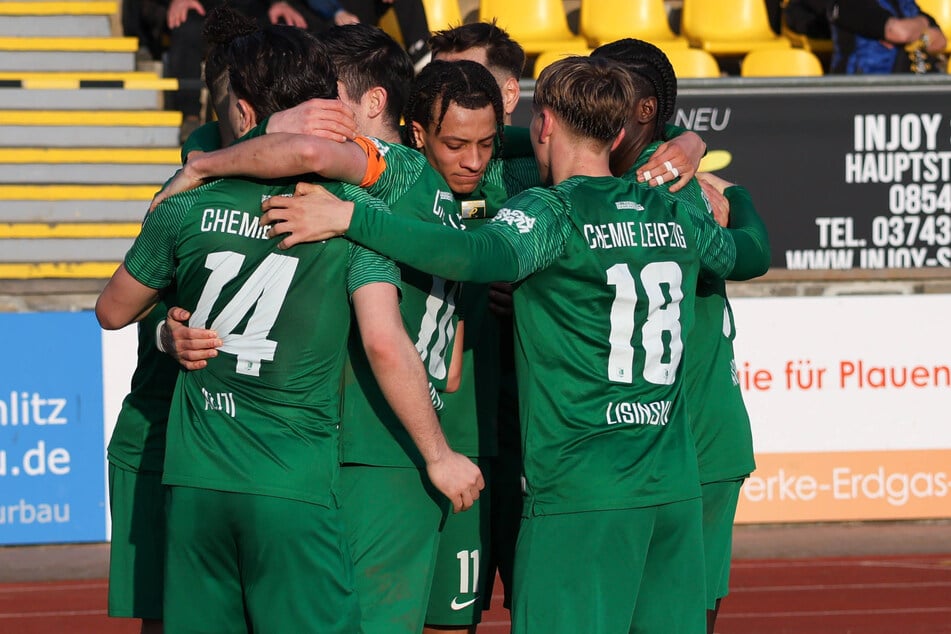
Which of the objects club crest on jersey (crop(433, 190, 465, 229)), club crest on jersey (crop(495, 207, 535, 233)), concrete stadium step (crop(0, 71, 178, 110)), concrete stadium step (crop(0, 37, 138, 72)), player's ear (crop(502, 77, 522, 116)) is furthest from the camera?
concrete stadium step (crop(0, 37, 138, 72))

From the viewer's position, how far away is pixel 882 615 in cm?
657

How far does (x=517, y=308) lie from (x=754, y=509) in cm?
480

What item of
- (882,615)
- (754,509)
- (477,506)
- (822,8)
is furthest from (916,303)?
(477,506)

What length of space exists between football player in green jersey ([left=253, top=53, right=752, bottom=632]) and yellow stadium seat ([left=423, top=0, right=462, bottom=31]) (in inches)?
312

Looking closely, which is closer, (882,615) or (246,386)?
(246,386)

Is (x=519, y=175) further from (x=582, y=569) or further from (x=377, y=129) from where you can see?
(x=582, y=569)

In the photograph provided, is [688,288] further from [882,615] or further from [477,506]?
[882,615]

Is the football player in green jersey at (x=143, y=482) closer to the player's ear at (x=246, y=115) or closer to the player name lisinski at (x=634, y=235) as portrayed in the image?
the player's ear at (x=246, y=115)

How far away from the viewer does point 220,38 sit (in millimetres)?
3838

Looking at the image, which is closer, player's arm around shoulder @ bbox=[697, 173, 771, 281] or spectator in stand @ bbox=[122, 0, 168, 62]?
player's arm around shoulder @ bbox=[697, 173, 771, 281]

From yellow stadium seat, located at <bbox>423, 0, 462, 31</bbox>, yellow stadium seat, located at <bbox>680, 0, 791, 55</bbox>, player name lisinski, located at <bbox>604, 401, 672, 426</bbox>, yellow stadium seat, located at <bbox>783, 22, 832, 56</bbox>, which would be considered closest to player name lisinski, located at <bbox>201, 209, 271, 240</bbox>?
player name lisinski, located at <bbox>604, 401, 672, 426</bbox>

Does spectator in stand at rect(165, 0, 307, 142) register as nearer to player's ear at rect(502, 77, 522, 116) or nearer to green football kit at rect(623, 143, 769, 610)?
player's ear at rect(502, 77, 522, 116)

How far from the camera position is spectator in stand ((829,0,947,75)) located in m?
9.89

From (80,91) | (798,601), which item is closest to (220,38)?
(798,601)
